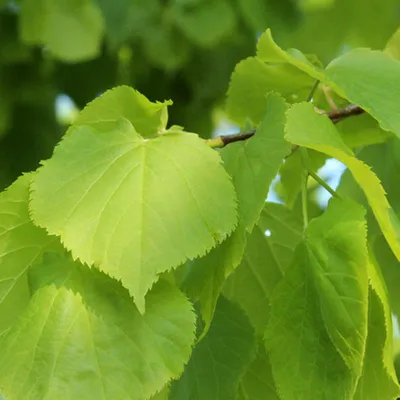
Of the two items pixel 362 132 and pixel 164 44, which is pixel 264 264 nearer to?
pixel 362 132

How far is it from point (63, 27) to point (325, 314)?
72 cm

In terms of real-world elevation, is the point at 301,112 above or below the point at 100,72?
above

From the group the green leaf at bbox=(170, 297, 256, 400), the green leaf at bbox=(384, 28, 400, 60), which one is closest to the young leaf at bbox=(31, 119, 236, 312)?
the green leaf at bbox=(170, 297, 256, 400)

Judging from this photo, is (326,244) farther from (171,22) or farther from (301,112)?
(171,22)

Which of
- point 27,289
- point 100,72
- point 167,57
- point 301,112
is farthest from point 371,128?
point 100,72

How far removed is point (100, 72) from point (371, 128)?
0.73 metres

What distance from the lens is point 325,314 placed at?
335 millimetres

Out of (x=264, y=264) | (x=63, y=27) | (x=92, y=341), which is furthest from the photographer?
(x=63, y=27)

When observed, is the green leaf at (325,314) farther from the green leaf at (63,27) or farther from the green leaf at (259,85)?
the green leaf at (63,27)

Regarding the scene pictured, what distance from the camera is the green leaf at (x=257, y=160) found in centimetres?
34

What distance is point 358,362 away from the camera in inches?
12.7

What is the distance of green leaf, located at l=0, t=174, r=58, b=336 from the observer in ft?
1.19

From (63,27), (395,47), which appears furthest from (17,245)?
(63,27)

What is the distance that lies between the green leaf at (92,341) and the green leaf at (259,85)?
7.7 inches
